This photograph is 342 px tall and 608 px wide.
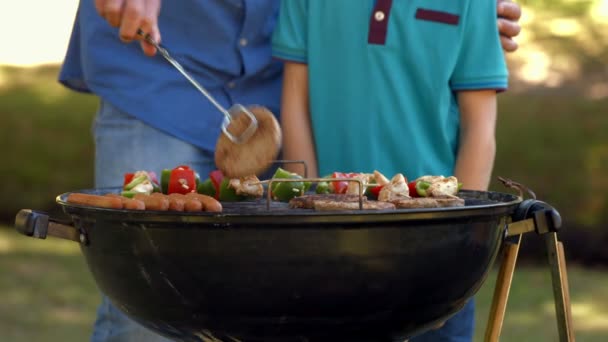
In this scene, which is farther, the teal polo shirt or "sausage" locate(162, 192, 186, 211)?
the teal polo shirt

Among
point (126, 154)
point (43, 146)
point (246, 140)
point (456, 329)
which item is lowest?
point (43, 146)

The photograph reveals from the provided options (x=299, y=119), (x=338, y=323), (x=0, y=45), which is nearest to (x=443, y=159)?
(x=299, y=119)

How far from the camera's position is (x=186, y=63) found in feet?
7.91

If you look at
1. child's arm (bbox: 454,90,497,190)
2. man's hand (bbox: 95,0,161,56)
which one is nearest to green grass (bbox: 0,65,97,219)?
child's arm (bbox: 454,90,497,190)

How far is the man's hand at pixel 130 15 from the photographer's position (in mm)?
1932

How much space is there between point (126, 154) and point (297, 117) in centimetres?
40

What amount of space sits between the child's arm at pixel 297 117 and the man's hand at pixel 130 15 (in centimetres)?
48

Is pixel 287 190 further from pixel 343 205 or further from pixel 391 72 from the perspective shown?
pixel 391 72

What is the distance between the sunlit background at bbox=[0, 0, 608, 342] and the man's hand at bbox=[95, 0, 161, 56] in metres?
3.17

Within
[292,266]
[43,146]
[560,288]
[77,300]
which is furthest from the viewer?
[43,146]

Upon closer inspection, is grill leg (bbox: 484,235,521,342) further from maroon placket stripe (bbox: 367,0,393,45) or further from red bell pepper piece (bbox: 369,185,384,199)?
maroon placket stripe (bbox: 367,0,393,45)

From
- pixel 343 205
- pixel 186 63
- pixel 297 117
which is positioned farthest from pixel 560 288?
pixel 186 63

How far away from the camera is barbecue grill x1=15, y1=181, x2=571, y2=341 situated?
160 centimetres

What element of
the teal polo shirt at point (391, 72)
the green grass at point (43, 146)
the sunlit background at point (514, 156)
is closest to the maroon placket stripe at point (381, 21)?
the teal polo shirt at point (391, 72)
